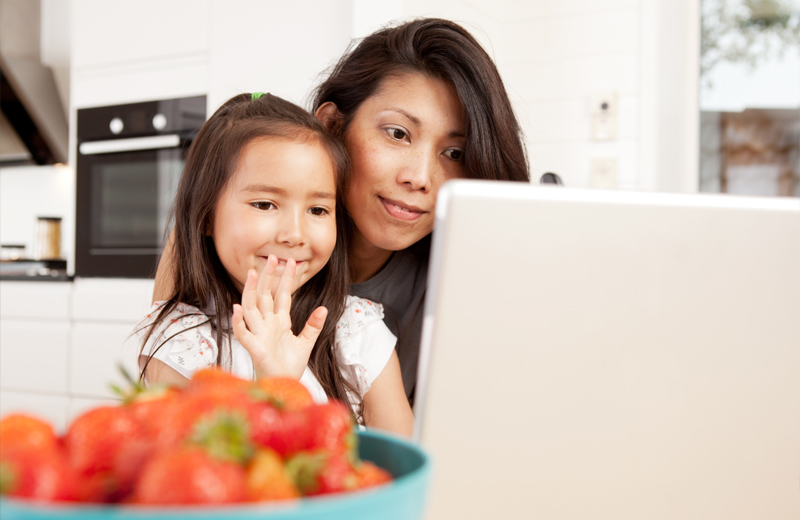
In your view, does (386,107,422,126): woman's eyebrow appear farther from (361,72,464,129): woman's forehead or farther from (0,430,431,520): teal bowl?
(0,430,431,520): teal bowl

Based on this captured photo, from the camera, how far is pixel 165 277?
152 centimetres

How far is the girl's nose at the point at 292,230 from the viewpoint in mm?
1116

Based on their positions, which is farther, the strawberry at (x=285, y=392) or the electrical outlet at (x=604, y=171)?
the electrical outlet at (x=604, y=171)

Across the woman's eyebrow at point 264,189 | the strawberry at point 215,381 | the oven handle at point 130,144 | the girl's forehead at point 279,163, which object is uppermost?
the oven handle at point 130,144

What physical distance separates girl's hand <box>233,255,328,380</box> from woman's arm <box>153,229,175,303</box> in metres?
0.59

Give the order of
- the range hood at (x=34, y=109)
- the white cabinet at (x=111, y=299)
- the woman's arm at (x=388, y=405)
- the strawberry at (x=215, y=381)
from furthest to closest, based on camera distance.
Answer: the range hood at (x=34, y=109) → the white cabinet at (x=111, y=299) → the woman's arm at (x=388, y=405) → the strawberry at (x=215, y=381)

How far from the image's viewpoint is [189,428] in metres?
0.34

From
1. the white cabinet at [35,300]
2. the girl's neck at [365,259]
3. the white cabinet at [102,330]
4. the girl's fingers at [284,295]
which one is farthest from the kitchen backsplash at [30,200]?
the girl's fingers at [284,295]

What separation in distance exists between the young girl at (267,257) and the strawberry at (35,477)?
0.68 m

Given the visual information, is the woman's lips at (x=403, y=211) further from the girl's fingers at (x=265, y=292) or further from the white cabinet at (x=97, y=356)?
the white cabinet at (x=97, y=356)

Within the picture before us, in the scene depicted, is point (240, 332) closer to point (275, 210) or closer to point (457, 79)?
point (275, 210)

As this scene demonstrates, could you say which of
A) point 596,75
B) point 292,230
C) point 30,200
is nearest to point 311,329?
point 292,230

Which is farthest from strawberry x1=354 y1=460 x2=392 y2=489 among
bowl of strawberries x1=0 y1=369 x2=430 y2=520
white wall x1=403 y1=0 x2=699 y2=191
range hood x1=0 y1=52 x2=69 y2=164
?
range hood x1=0 y1=52 x2=69 y2=164

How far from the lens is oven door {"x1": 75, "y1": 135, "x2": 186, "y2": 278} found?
2627mm
